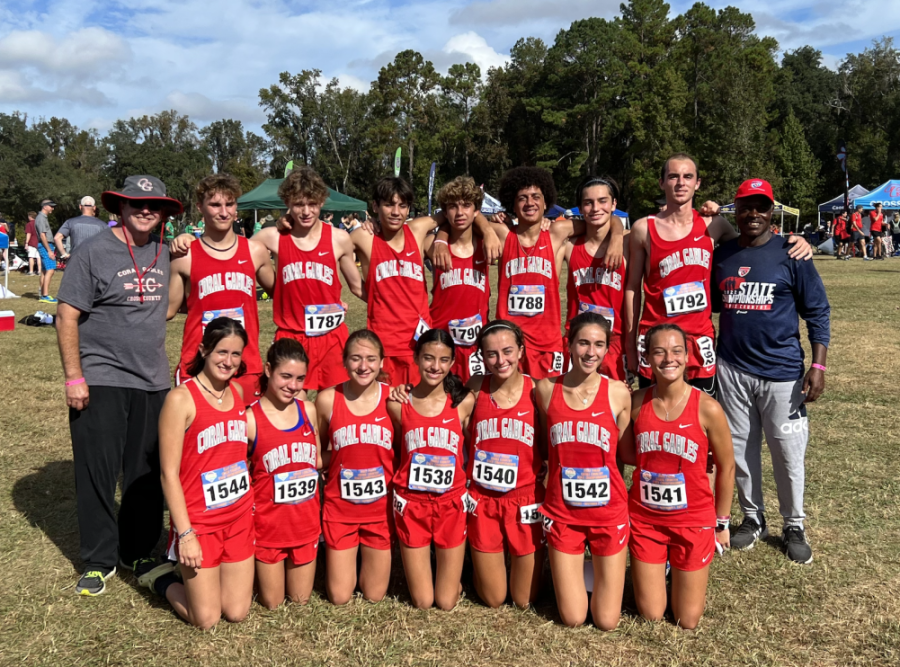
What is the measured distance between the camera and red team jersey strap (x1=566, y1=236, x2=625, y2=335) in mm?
4605

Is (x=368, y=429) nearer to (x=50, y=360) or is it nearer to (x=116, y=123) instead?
(x=50, y=360)

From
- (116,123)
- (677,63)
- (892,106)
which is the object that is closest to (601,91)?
(677,63)

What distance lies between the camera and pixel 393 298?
467 cm

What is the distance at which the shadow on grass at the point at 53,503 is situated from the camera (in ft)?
15.3

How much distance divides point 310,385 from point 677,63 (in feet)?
161

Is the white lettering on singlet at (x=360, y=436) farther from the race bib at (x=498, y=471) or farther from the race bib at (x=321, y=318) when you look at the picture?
the race bib at (x=321, y=318)

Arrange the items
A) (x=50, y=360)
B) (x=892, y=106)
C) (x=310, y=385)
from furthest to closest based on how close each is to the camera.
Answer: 1. (x=892, y=106)
2. (x=50, y=360)
3. (x=310, y=385)

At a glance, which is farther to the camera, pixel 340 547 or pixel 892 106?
pixel 892 106

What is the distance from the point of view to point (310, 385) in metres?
4.36

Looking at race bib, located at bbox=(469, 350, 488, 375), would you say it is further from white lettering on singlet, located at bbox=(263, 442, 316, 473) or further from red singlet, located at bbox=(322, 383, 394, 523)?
white lettering on singlet, located at bbox=(263, 442, 316, 473)

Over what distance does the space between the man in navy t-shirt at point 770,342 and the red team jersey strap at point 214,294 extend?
9.63 feet

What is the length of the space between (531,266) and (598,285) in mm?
466

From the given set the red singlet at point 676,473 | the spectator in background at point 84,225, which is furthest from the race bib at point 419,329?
the spectator in background at point 84,225

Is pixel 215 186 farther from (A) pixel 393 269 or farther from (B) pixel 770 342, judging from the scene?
(B) pixel 770 342
